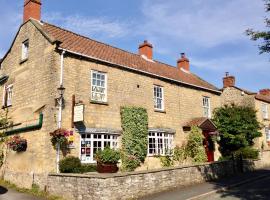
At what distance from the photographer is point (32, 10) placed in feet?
66.8

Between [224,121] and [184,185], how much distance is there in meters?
12.2

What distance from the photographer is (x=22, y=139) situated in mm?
17516

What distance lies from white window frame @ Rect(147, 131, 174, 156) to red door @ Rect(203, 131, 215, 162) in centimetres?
369

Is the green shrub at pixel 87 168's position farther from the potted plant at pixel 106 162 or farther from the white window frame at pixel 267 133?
the white window frame at pixel 267 133

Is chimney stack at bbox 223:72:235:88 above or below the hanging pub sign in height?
above

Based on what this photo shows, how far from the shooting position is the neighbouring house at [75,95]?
1664cm

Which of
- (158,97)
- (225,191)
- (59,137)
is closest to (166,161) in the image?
(158,97)

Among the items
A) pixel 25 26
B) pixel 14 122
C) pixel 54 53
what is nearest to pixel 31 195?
pixel 14 122

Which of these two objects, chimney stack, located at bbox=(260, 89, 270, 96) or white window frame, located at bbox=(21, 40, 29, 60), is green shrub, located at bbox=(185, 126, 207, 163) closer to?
white window frame, located at bbox=(21, 40, 29, 60)

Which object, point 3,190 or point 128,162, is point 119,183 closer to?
point 128,162

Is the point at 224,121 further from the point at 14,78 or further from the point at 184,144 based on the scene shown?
the point at 14,78

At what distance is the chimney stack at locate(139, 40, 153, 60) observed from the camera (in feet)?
88.0

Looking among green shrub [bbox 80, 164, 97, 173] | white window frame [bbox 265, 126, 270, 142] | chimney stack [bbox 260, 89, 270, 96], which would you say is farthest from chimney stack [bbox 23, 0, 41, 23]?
chimney stack [bbox 260, 89, 270, 96]

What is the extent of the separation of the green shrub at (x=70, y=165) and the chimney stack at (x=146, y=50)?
1346 cm
